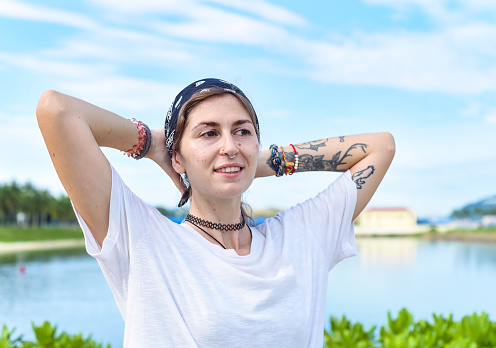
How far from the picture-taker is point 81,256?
30.2 meters

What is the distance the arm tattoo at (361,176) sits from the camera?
1.72m

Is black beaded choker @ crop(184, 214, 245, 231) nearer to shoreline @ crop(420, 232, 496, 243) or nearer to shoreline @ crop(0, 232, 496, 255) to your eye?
shoreline @ crop(0, 232, 496, 255)

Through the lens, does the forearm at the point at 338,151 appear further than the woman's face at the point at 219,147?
Yes

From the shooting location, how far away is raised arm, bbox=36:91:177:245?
3.91 ft

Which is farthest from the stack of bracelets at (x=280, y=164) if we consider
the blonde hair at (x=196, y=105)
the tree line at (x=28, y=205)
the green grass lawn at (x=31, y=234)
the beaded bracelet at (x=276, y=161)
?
the tree line at (x=28, y=205)

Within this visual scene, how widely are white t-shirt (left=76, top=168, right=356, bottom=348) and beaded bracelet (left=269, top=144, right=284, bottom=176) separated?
0.37m

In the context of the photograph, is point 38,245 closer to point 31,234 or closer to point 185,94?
point 31,234

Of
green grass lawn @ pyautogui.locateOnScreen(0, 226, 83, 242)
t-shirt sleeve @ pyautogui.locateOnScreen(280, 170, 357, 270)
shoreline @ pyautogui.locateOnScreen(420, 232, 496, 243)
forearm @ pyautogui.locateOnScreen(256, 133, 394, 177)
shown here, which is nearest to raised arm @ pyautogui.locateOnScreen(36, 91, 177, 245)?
t-shirt sleeve @ pyautogui.locateOnScreen(280, 170, 357, 270)

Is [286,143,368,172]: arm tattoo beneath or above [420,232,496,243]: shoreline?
above

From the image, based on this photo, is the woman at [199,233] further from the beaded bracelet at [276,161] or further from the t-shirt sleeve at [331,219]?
the beaded bracelet at [276,161]

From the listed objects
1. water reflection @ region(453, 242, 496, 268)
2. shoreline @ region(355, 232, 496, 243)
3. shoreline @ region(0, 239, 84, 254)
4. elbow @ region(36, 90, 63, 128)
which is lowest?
water reflection @ region(453, 242, 496, 268)

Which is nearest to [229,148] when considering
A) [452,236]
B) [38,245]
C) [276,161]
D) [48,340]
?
[276,161]

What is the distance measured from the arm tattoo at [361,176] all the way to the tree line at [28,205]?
45.3 meters

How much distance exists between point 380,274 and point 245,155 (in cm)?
2093
